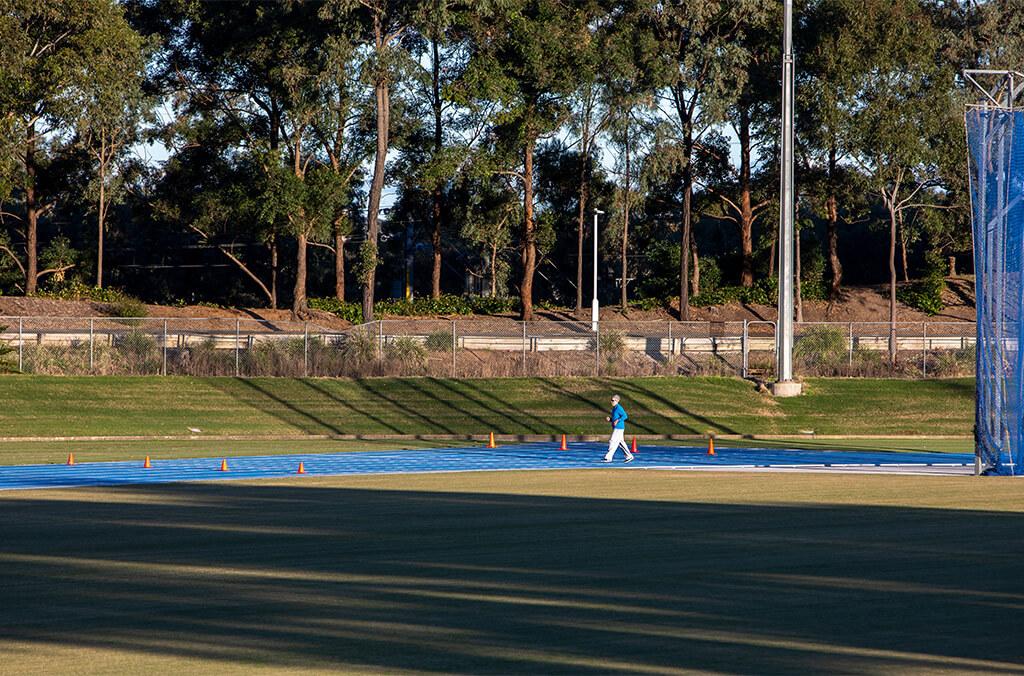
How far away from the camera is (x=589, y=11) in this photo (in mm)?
62312

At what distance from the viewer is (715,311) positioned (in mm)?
65375

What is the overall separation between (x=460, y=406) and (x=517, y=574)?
2577cm

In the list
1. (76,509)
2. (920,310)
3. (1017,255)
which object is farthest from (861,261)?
(76,509)

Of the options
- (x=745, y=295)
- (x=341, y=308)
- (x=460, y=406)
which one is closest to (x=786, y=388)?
(x=460, y=406)


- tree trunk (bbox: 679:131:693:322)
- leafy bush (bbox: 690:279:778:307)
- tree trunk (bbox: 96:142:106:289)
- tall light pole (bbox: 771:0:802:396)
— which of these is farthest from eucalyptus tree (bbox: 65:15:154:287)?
tall light pole (bbox: 771:0:802:396)

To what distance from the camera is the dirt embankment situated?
57.5m

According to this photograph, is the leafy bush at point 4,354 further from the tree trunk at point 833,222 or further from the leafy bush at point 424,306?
the tree trunk at point 833,222

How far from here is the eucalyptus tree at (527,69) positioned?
5922 cm

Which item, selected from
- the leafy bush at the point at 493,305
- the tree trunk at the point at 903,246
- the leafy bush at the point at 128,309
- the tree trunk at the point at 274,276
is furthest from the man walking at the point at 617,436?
the tree trunk at the point at 903,246

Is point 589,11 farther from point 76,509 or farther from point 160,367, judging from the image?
point 76,509

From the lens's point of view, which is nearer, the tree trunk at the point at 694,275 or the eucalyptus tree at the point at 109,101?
the eucalyptus tree at the point at 109,101

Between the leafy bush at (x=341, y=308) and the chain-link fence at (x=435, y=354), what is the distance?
38.8ft

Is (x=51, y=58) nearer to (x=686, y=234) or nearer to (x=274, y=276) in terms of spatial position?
(x=274, y=276)

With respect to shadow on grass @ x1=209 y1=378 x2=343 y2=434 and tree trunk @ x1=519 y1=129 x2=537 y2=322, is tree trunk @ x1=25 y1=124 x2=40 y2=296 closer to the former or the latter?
tree trunk @ x1=519 y1=129 x2=537 y2=322
